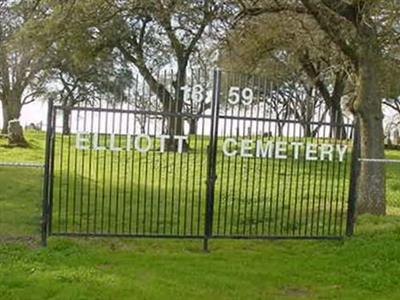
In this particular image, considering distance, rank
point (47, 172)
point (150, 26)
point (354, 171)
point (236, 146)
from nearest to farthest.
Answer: point (47, 172) → point (236, 146) → point (354, 171) → point (150, 26)

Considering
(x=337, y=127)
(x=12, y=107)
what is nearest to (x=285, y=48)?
(x=337, y=127)

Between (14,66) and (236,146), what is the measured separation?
27.2 meters

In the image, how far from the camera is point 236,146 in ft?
29.8

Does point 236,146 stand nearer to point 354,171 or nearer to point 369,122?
point 354,171

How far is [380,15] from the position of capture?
13.0 metres

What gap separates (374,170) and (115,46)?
50.1 ft

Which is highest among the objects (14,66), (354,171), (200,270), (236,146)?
(14,66)

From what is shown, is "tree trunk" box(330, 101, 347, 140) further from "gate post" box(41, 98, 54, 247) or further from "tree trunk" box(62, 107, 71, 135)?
"gate post" box(41, 98, 54, 247)

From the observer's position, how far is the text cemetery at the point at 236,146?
848 cm

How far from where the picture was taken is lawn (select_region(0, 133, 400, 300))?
6.54m

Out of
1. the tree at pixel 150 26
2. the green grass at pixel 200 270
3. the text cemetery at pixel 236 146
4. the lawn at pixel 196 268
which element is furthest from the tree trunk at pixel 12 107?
the green grass at pixel 200 270

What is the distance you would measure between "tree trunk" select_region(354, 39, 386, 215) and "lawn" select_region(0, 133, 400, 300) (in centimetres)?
150

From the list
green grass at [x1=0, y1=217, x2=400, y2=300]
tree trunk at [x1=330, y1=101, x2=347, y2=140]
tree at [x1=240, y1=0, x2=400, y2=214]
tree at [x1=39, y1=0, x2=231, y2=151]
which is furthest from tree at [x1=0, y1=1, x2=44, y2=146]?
green grass at [x1=0, y1=217, x2=400, y2=300]

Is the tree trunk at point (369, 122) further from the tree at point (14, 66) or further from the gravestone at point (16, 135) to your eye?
the gravestone at point (16, 135)
